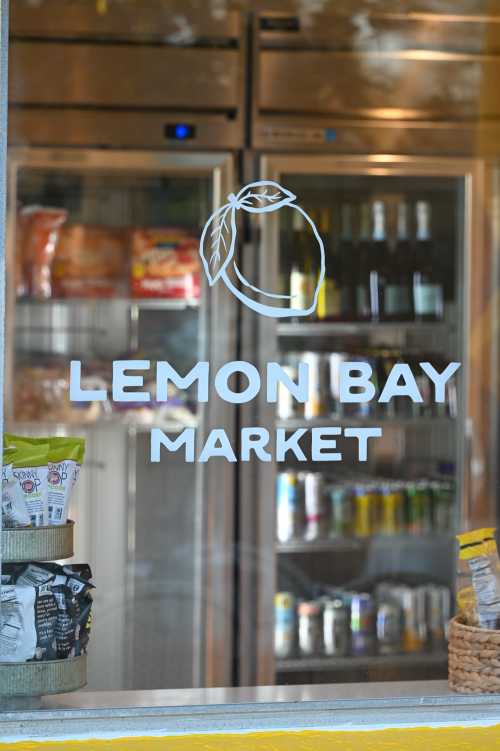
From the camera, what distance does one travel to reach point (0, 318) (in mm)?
1798

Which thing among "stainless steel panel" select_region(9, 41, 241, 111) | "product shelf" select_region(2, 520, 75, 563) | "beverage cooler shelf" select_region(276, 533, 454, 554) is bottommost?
"beverage cooler shelf" select_region(276, 533, 454, 554)

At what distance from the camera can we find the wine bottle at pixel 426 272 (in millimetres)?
3998

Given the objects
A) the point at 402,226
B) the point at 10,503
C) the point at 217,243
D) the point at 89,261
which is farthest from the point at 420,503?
the point at 10,503

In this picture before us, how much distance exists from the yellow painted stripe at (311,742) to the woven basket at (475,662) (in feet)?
0.30

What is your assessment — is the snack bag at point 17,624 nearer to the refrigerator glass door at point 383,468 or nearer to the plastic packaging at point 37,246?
the refrigerator glass door at point 383,468

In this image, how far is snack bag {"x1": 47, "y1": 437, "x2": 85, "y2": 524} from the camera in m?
1.94

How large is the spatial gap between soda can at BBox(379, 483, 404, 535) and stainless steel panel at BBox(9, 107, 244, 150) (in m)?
1.31

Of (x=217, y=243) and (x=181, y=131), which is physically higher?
(x=181, y=131)

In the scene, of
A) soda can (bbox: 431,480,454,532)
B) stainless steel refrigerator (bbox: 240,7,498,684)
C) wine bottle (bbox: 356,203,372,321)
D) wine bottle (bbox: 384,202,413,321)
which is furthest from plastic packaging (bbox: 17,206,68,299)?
soda can (bbox: 431,480,454,532)

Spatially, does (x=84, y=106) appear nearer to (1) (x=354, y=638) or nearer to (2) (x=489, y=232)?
(2) (x=489, y=232)

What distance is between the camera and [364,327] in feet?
12.8

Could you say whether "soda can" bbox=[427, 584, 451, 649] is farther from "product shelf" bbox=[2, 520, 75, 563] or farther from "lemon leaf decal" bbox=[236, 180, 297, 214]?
"product shelf" bbox=[2, 520, 75, 563]

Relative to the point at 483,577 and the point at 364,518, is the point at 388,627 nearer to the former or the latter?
the point at 364,518

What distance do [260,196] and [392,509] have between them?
2077 millimetres
